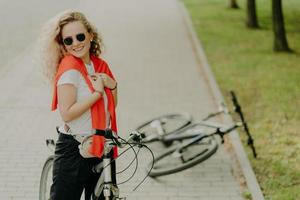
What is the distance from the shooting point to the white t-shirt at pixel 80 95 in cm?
393

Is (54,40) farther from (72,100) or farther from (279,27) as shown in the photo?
(279,27)

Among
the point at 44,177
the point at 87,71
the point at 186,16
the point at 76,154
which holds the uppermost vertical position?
the point at 87,71

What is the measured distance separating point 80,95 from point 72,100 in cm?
10

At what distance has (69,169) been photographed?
425cm

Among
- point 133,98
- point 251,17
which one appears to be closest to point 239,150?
point 133,98

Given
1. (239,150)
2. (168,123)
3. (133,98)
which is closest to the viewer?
(239,150)

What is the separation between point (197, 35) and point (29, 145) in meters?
10.2

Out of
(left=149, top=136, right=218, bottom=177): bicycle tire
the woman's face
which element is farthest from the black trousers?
(left=149, top=136, right=218, bottom=177): bicycle tire

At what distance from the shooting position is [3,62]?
12.7 m

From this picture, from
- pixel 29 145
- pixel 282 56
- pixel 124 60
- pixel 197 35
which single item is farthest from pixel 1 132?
pixel 197 35

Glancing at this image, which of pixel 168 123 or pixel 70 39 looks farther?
pixel 168 123

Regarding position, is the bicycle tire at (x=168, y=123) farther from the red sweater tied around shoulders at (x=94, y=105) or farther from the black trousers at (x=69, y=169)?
the red sweater tied around shoulders at (x=94, y=105)

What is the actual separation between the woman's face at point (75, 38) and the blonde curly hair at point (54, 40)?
40mm

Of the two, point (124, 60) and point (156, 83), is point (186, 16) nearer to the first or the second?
point (124, 60)
